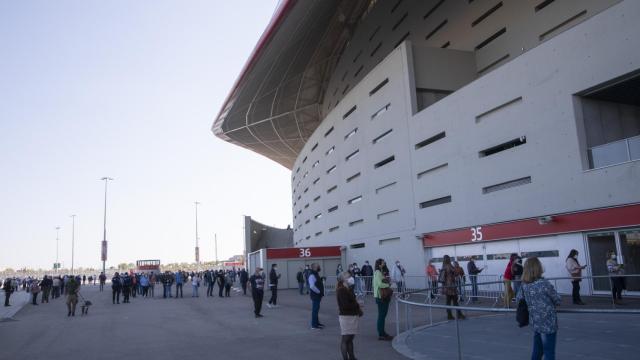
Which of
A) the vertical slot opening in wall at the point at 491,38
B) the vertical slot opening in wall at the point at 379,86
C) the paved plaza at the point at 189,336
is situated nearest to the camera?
the paved plaza at the point at 189,336

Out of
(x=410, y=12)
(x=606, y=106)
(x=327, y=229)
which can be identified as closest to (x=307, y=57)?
(x=410, y=12)

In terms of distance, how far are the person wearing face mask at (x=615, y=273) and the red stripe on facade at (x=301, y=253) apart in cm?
2101

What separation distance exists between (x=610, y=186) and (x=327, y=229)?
26.9 metres

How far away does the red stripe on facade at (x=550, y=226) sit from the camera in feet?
50.7

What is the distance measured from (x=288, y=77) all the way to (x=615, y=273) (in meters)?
36.1

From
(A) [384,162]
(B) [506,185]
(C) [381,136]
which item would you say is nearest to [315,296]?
(B) [506,185]

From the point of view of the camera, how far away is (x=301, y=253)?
34062 millimetres

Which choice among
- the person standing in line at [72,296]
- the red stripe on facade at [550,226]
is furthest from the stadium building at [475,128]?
the person standing in line at [72,296]

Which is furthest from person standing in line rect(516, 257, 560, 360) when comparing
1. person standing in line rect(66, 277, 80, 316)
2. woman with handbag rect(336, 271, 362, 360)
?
person standing in line rect(66, 277, 80, 316)

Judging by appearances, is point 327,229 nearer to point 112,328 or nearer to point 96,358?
point 112,328

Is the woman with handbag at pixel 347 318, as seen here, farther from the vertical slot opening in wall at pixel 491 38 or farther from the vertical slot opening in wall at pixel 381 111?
the vertical slot opening in wall at pixel 381 111

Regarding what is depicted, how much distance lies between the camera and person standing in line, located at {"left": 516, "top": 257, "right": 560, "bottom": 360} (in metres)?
6.16

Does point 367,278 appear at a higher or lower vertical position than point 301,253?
lower

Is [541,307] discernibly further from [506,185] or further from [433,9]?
[433,9]
